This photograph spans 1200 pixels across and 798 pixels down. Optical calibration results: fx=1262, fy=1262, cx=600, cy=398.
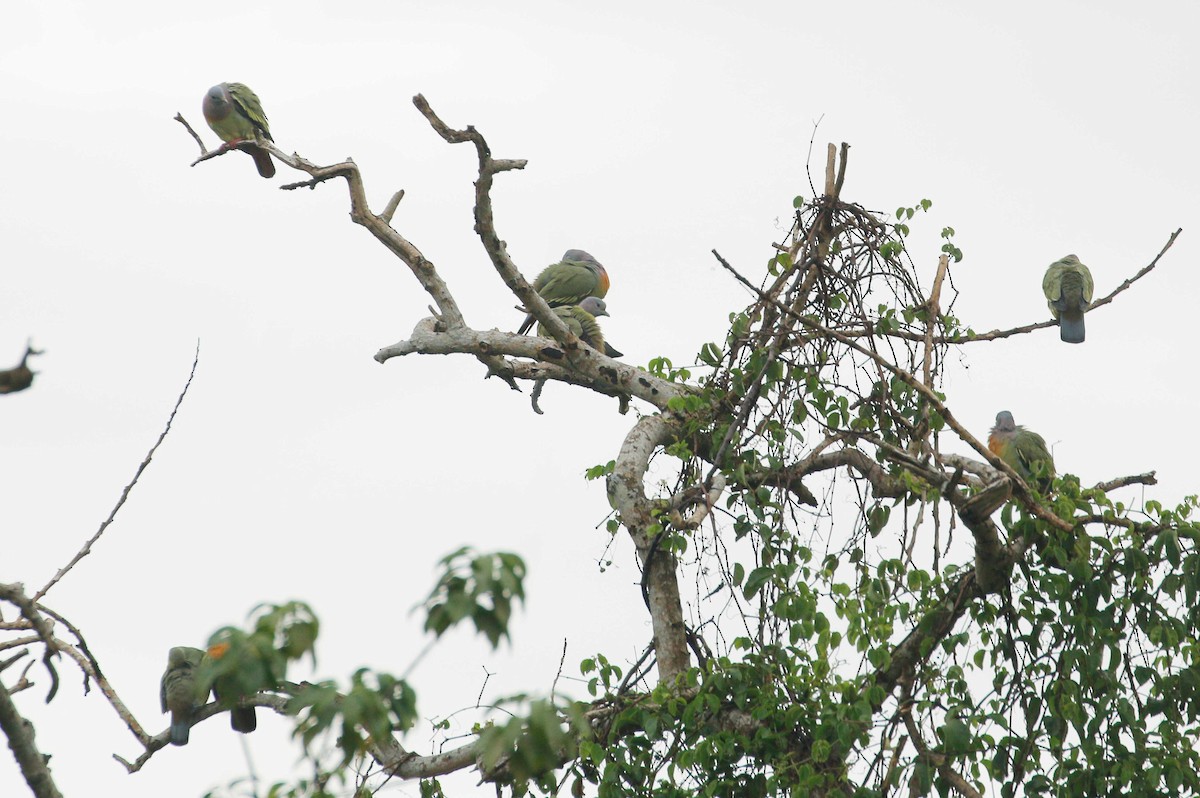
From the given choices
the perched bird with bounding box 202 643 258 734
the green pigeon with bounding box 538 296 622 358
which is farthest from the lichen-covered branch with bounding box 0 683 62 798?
the green pigeon with bounding box 538 296 622 358

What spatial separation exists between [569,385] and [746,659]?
65.0 inches

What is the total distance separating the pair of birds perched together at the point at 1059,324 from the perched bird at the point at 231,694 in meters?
2.89

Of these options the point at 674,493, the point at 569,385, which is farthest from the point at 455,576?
the point at 569,385

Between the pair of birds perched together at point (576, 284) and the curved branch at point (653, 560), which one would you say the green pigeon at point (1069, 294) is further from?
the curved branch at point (653, 560)

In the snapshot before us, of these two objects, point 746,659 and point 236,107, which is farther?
point 236,107

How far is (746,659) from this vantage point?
335cm

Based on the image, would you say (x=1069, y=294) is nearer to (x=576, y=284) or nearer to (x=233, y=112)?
(x=576, y=284)

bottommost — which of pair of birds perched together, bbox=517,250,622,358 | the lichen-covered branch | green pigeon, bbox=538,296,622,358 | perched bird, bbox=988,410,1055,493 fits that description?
the lichen-covered branch

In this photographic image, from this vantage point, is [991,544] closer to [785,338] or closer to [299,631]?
[785,338]

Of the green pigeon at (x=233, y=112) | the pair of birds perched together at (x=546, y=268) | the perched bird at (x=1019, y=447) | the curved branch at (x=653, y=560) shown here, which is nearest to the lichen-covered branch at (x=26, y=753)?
the curved branch at (x=653, y=560)

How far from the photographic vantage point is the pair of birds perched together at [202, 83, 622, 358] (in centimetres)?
631

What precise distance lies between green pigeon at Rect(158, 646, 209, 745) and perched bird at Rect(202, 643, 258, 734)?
0.38 ft

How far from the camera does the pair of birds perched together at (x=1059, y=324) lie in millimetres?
5160

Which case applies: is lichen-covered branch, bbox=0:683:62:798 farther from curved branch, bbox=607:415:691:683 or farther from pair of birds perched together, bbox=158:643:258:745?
curved branch, bbox=607:415:691:683
